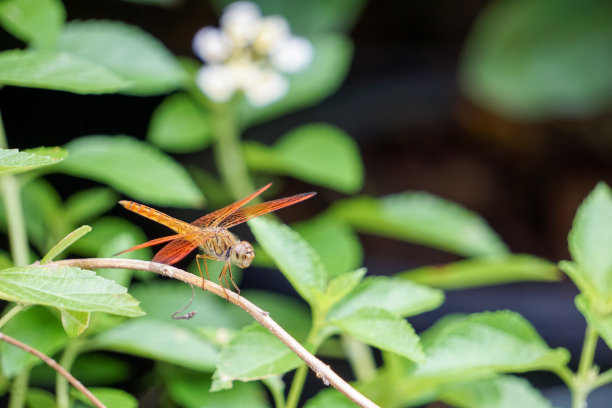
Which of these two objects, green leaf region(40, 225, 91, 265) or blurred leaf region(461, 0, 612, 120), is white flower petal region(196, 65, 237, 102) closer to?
green leaf region(40, 225, 91, 265)

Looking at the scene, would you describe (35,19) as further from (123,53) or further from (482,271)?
(482,271)

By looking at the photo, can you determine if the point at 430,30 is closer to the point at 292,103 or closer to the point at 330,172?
the point at 292,103

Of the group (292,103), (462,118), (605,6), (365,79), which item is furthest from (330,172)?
(605,6)

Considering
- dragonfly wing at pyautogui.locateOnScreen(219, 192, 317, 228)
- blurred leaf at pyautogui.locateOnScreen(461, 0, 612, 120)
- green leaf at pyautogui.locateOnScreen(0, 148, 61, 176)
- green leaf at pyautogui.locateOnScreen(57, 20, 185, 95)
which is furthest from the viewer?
blurred leaf at pyautogui.locateOnScreen(461, 0, 612, 120)

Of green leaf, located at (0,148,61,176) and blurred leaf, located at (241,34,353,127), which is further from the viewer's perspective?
blurred leaf, located at (241,34,353,127)

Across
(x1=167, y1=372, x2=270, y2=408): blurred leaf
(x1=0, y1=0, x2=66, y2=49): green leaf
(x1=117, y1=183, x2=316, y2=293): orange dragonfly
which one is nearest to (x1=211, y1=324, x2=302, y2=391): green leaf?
(x1=117, y1=183, x2=316, y2=293): orange dragonfly

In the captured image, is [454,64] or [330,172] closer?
[330,172]

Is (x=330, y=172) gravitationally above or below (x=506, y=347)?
above
